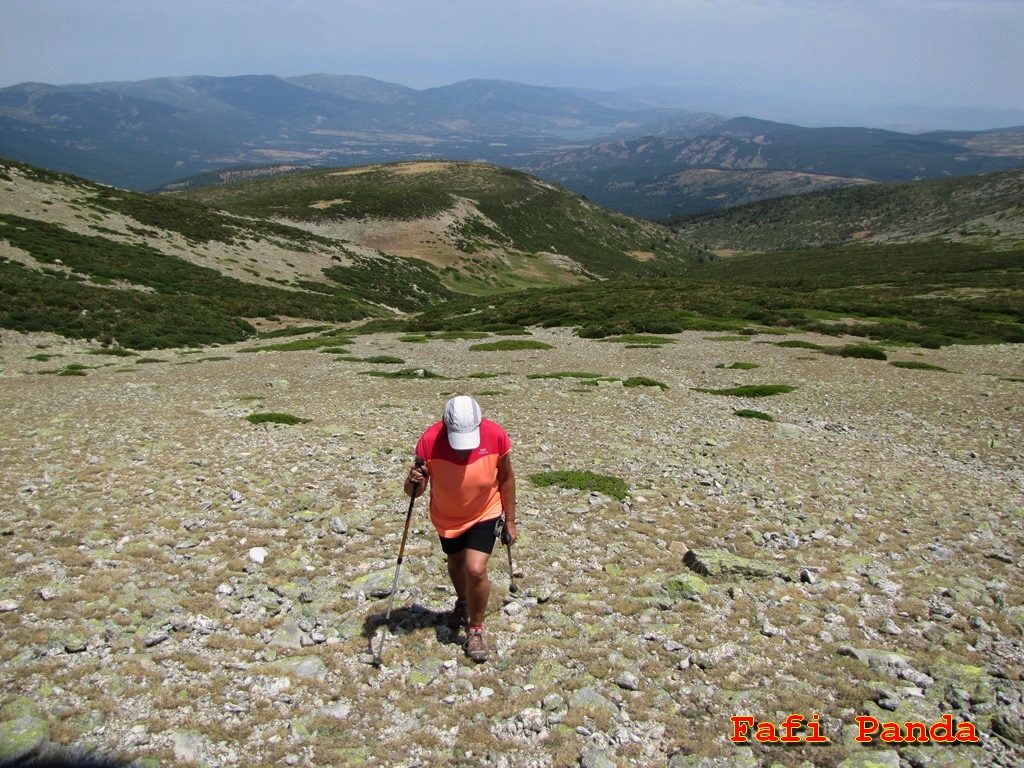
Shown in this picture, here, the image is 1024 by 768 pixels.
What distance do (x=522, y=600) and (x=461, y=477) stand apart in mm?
3107

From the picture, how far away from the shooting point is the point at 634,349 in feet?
140

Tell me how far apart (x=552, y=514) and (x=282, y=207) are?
128 meters

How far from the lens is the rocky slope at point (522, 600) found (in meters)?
6.68

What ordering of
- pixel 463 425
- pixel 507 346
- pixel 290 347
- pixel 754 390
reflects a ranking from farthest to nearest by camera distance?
pixel 290 347
pixel 507 346
pixel 754 390
pixel 463 425

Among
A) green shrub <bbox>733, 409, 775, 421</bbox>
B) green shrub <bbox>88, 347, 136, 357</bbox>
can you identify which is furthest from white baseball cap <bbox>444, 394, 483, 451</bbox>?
green shrub <bbox>88, 347, 136, 357</bbox>

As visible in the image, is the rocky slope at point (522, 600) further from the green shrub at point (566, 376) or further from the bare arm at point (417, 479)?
the green shrub at point (566, 376)

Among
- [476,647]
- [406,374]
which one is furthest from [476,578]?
[406,374]

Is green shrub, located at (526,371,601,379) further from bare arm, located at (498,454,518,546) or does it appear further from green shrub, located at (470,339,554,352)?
bare arm, located at (498,454,518,546)

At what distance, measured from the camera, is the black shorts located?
8203mm

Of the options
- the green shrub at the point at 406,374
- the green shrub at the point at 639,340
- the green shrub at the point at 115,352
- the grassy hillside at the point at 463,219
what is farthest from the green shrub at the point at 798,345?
the grassy hillside at the point at 463,219

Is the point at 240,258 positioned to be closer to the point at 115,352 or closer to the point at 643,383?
the point at 115,352

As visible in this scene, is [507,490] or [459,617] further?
[459,617]

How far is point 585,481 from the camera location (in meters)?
15.4

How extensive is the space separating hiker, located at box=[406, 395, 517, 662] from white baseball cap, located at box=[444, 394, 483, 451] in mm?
19
